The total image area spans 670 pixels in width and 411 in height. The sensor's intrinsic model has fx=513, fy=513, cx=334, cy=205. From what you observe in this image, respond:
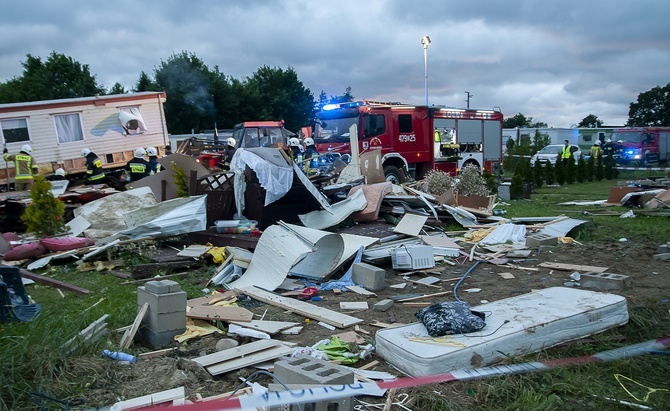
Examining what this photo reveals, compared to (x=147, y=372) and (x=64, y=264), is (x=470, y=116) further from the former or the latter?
(x=147, y=372)

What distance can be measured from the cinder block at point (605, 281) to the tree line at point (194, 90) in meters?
33.5

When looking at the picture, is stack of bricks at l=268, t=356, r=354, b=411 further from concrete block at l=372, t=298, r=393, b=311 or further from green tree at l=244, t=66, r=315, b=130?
green tree at l=244, t=66, r=315, b=130

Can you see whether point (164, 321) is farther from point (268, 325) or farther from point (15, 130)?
point (15, 130)

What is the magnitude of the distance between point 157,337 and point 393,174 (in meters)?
12.1

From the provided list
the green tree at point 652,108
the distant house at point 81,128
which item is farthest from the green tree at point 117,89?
the green tree at point 652,108

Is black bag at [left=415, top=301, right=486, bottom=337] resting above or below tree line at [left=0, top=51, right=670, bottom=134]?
below

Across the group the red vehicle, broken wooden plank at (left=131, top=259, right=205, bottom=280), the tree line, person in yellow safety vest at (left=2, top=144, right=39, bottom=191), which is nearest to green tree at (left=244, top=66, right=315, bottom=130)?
the tree line

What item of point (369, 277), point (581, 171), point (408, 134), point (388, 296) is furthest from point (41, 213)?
point (581, 171)

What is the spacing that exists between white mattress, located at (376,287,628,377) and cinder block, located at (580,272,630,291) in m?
1.23

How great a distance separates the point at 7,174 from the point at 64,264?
975cm

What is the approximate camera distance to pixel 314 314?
526cm

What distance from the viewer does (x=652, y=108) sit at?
5862cm

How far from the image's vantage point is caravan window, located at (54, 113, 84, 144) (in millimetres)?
17406

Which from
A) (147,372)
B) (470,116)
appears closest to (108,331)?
(147,372)
